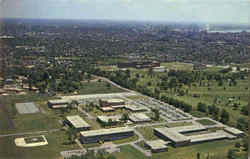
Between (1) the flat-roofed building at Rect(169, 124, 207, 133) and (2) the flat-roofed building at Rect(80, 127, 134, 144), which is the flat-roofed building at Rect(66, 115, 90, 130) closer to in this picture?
(2) the flat-roofed building at Rect(80, 127, 134, 144)

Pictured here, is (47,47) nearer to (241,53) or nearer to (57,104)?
(57,104)

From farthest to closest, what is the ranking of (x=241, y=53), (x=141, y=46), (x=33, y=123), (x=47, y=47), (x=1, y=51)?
(x=141, y=46) → (x=241, y=53) → (x=47, y=47) → (x=33, y=123) → (x=1, y=51)

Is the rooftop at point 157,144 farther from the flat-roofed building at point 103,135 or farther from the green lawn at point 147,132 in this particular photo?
the flat-roofed building at point 103,135

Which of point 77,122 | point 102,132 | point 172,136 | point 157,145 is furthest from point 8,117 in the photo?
point 172,136

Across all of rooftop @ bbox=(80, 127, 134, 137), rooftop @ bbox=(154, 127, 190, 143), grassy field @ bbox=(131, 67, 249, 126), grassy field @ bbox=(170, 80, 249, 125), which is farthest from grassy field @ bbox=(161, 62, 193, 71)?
rooftop @ bbox=(80, 127, 134, 137)

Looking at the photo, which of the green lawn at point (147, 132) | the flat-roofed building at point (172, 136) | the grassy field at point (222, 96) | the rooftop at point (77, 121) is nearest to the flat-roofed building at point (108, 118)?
the rooftop at point (77, 121)

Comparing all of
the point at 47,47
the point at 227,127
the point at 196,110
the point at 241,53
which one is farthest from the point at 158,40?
the point at 227,127
